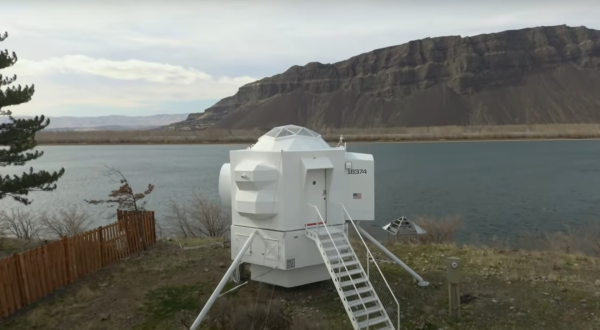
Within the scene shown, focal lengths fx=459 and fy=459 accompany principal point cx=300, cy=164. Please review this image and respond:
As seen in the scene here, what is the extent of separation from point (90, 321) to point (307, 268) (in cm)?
588

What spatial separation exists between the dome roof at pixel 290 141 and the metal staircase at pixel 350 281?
7.81 ft

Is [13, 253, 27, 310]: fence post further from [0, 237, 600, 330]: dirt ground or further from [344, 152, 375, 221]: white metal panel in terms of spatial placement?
[344, 152, 375, 221]: white metal panel

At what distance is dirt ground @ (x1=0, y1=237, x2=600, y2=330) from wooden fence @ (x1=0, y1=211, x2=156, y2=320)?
340 mm

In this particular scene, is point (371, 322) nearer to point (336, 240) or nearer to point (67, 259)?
point (336, 240)

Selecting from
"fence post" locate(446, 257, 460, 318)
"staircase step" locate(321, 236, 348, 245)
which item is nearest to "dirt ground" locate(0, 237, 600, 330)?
"fence post" locate(446, 257, 460, 318)

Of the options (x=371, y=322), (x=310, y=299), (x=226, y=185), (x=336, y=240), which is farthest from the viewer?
(x=226, y=185)

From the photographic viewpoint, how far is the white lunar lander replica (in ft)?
41.4

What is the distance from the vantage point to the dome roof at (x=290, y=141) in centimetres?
1326

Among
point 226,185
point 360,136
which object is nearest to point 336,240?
point 226,185

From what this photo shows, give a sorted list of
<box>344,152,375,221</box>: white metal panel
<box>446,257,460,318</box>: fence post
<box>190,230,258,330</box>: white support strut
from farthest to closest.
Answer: <box>344,152,375,221</box>: white metal panel → <box>446,257,460,318</box>: fence post → <box>190,230,258,330</box>: white support strut

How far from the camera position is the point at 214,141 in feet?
484

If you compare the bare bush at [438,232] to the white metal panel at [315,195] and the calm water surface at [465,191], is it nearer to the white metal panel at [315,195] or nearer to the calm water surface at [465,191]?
the calm water surface at [465,191]

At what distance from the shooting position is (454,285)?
Result: 37.3 feet

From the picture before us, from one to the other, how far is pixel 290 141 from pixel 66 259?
7734 millimetres
